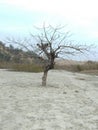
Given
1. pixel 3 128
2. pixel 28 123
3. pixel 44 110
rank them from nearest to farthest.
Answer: pixel 3 128
pixel 28 123
pixel 44 110

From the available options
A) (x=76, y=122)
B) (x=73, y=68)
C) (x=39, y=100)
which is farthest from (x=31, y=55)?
(x=73, y=68)

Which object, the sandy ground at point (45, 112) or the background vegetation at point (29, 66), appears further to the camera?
the background vegetation at point (29, 66)

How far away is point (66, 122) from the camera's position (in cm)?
1130

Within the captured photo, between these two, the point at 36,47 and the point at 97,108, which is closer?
the point at 97,108

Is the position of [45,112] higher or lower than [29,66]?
lower

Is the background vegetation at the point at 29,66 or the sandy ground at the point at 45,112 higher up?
the background vegetation at the point at 29,66

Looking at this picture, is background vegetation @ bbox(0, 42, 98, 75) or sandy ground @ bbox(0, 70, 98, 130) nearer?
sandy ground @ bbox(0, 70, 98, 130)

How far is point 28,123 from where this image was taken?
10.9 meters

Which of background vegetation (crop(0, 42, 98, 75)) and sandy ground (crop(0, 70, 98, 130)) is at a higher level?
background vegetation (crop(0, 42, 98, 75))

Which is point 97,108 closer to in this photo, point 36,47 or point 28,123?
point 28,123

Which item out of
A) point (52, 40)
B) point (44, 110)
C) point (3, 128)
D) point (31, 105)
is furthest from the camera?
point (52, 40)

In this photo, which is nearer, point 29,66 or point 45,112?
point 45,112

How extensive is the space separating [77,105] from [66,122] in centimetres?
364

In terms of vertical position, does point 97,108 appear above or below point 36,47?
below
